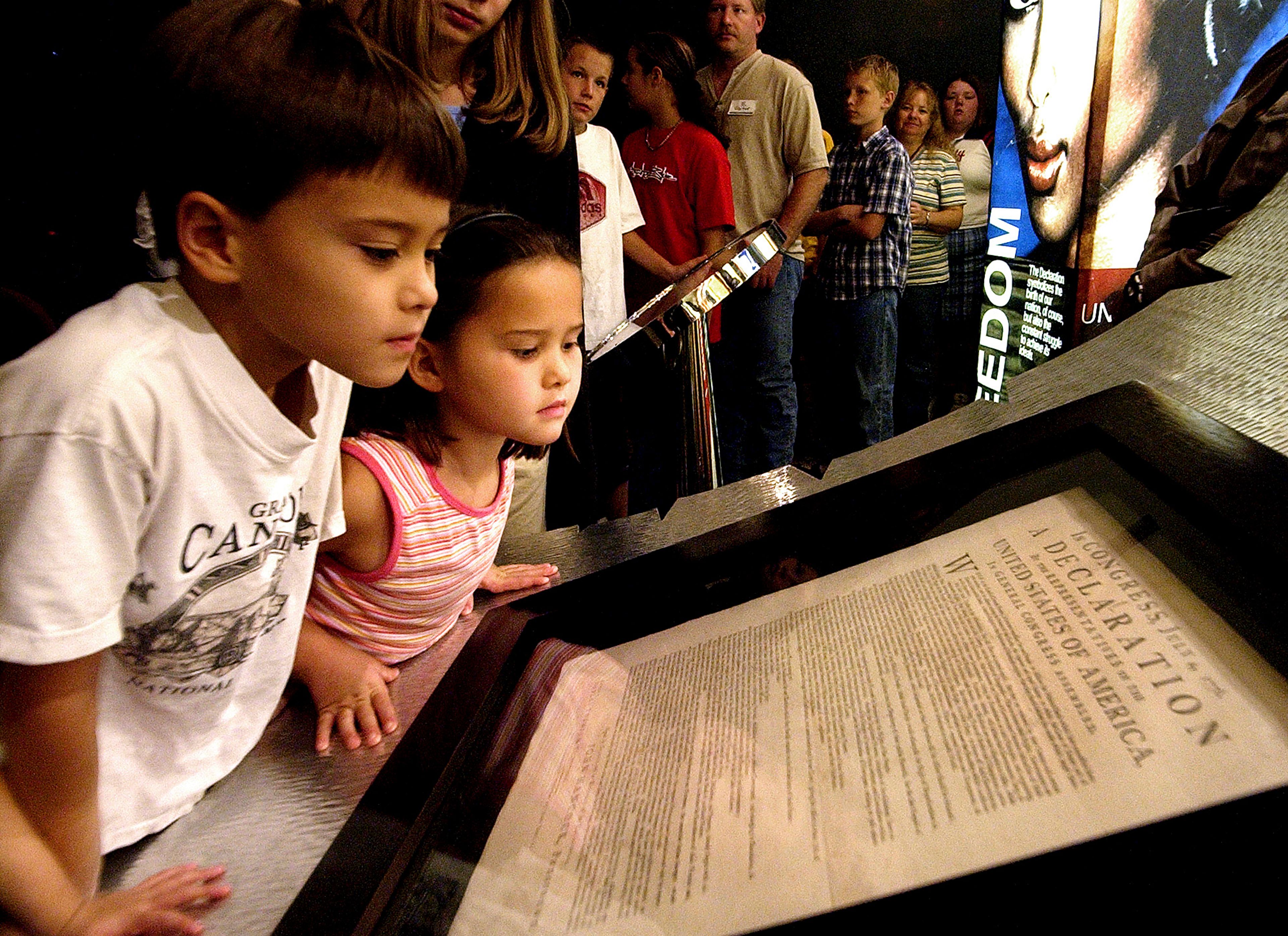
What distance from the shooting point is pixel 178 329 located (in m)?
0.34

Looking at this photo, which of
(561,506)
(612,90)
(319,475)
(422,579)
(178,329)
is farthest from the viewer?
(612,90)

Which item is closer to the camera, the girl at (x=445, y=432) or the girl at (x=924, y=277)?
the girl at (x=445, y=432)

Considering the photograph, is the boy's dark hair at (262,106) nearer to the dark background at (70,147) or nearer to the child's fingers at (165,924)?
the dark background at (70,147)

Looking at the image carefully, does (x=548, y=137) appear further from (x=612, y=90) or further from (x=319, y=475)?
(x=612, y=90)

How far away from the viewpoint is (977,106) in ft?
4.97

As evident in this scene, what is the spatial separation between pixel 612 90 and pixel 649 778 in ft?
3.29

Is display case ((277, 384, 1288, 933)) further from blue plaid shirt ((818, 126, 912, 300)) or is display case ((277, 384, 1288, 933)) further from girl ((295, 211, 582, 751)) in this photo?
blue plaid shirt ((818, 126, 912, 300))

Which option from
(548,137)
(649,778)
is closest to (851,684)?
(649,778)

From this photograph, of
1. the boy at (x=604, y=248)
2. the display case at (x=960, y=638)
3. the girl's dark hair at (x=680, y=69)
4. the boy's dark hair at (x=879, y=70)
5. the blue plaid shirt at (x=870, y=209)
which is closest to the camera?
the display case at (x=960, y=638)

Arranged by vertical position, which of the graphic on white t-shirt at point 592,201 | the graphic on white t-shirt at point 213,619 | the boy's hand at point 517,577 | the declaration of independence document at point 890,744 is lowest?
the boy's hand at point 517,577

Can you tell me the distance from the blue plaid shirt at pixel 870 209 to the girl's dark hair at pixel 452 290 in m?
0.97

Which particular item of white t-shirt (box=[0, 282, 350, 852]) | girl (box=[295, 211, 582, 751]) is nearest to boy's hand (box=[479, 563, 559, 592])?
girl (box=[295, 211, 582, 751])

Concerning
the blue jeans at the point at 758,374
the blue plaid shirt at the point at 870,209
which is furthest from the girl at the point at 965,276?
the blue jeans at the point at 758,374

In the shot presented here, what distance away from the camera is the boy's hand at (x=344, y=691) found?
1.71 ft
